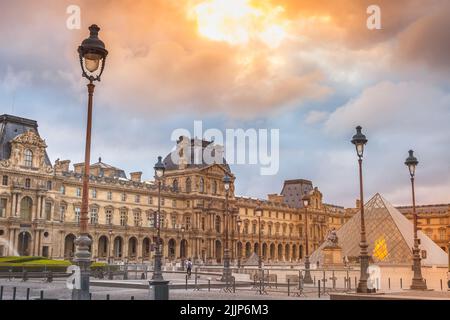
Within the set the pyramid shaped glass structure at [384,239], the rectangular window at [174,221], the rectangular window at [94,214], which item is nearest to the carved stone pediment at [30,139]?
→ the rectangular window at [94,214]

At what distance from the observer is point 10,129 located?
73.2m

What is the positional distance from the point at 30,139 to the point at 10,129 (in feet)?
10.6

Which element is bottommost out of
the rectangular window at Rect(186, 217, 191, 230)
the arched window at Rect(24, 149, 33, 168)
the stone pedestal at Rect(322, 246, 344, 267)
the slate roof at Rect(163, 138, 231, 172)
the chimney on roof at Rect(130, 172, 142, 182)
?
the stone pedestal at Rect(322, 246, 344, 267)

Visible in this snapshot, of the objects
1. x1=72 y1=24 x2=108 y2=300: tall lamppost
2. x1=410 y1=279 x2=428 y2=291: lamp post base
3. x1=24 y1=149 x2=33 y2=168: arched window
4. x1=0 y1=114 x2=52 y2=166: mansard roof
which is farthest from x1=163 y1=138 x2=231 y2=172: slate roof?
x1=72 y1=24 x2=108 y2=300: tall lamppost

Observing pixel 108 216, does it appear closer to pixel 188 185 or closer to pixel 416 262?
pixel 188 185

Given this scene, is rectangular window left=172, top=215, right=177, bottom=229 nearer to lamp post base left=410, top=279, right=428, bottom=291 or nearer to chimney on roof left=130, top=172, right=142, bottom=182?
chimney on roof left=130, top=172, right=142, bottom=182

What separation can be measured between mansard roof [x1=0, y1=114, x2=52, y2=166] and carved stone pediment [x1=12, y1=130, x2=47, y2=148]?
1397 millimetres

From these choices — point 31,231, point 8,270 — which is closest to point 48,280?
point 8,270

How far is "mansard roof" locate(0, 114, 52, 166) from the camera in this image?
234 ft

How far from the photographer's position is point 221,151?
11012 centimetres

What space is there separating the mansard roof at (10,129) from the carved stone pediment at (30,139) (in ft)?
4.58
